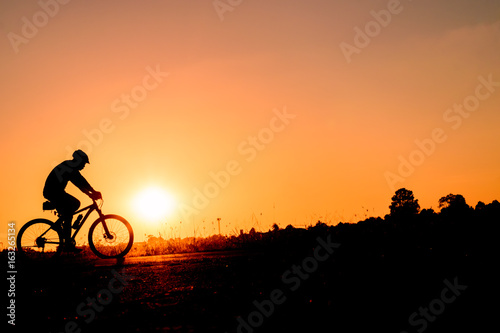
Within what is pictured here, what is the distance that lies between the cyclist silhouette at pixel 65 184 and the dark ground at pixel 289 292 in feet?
4.76

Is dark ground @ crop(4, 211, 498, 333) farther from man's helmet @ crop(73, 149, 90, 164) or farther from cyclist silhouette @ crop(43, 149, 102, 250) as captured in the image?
man's helmet @ crop(73, 149, 90, 164)

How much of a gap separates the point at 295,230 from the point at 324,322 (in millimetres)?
12506

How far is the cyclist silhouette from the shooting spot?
9.86 meters

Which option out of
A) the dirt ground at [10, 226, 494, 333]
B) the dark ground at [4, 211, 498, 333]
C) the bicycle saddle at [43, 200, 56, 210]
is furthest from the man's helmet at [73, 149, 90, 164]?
the dirt ground at [10, 226, 494, 333]

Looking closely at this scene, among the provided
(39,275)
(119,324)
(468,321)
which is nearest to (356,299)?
(468,321)

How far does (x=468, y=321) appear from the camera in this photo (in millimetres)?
3779

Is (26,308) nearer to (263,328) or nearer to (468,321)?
(263,328)

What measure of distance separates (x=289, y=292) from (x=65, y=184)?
7.10m

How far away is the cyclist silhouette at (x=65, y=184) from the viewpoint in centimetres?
986

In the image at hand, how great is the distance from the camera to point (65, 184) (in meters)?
9.98

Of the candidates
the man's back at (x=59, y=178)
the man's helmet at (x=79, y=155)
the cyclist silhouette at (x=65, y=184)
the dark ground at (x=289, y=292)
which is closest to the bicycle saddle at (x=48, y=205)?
the cyclist silhouette at (x=65, y=184)

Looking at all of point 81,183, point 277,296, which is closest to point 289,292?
point 277,296

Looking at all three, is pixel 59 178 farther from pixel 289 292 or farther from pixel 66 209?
pixel 289 292

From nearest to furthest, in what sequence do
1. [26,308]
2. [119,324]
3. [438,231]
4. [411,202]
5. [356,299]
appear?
[119,324]
[356,299]
[26,308]
[438,231]
[411,202]
